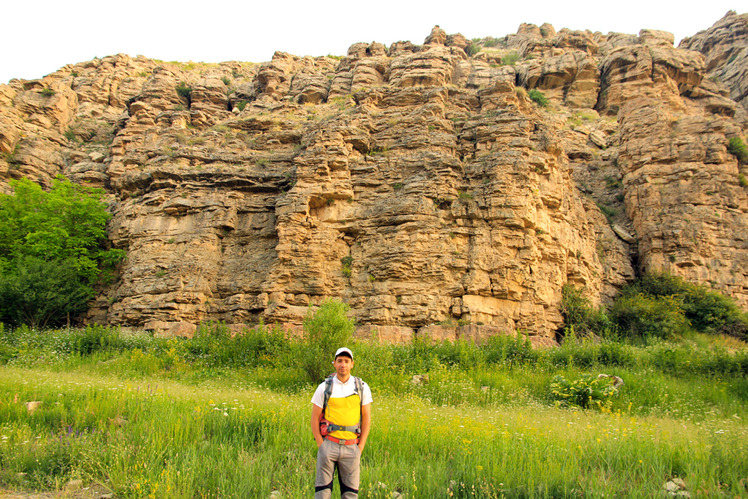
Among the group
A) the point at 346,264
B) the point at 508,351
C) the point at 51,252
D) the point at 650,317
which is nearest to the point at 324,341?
the point at 346,264

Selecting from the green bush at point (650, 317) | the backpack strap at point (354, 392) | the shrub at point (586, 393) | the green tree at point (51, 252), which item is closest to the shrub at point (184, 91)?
the green tree at point (51, 252)

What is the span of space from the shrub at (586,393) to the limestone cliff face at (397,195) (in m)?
5.19

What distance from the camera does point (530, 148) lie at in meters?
19.4

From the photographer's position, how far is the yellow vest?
3990mm

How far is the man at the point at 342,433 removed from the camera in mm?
3918

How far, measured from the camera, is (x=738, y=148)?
2259cm

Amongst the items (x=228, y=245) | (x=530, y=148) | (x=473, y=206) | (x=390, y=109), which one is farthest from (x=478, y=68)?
(x=228, y=245)

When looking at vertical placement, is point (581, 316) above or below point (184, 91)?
below

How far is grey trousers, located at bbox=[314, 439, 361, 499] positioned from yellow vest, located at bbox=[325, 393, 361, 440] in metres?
0.11

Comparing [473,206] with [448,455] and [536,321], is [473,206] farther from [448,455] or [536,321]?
[448,455]

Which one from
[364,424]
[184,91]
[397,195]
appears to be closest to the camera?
[364,424]

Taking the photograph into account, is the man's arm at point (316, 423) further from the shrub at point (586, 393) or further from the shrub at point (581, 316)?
the shrub at point (581, 316)

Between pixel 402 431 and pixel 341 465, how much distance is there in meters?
2.87

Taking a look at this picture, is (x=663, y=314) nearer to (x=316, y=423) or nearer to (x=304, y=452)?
(x=304, y=452)
